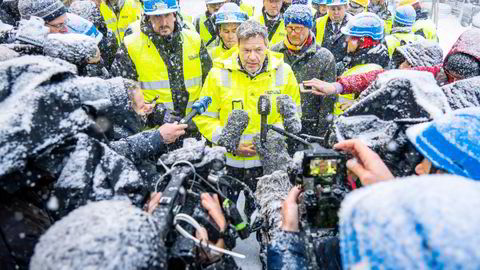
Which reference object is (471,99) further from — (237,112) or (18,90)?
(18,90)

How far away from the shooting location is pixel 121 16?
584 centimetres

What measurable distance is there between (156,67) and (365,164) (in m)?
2.54

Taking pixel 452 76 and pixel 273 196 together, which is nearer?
pixel 273 196

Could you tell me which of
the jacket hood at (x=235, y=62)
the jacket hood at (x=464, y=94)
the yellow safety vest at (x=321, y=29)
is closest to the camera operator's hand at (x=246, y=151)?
Result: the jacket hood at (x=235, y=62)

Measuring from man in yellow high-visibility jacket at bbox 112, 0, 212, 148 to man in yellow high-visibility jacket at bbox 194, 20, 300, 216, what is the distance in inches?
22.4

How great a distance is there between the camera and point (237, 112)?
2.75 metres

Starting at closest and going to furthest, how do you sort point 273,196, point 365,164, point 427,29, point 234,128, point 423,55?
point 365,164 < point 273,196 < point 234,128 < point 423,55 < point 427,29

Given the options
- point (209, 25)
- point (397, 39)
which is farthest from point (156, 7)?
point (397, 39)

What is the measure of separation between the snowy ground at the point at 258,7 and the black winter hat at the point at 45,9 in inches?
105

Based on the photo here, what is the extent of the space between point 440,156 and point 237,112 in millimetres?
1681

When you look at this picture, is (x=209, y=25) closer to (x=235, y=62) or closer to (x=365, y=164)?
(x=235, y=62)

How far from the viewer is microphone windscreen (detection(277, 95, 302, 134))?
2.73m

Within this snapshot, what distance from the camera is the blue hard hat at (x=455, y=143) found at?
3.87 ft

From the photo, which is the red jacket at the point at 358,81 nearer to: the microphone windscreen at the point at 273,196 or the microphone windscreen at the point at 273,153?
the microphone windscreen at the point at 273,153
